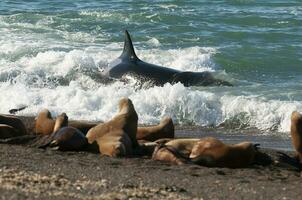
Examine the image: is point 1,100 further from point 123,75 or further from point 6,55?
point 6,55

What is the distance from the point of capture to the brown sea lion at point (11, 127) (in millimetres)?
10380

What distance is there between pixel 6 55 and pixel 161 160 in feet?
40.2

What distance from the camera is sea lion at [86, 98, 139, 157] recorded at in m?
9.30

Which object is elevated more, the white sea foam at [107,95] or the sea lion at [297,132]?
the sea lion at [297,132]

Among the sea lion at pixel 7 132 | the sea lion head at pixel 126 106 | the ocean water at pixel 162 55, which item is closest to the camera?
the sea lion head at pixel 126 106

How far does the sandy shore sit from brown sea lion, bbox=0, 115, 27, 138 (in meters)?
1.18

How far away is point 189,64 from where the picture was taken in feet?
64.1

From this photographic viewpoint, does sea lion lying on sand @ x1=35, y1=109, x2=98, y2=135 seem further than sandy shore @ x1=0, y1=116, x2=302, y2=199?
Yes

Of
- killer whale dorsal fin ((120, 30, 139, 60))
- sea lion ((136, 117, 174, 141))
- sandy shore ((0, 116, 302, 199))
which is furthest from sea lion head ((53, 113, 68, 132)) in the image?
killer whale dorsal fin ((120, 30, 139, 60))

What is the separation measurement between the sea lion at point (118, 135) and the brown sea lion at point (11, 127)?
1116 millimetres

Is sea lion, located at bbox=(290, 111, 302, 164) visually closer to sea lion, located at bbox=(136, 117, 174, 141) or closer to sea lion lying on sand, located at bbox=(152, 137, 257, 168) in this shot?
sea lion lying on sand, located at bbox=(152, 137, 257, 168)

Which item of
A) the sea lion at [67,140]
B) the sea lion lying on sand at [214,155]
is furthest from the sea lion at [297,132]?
the sea lion at [67,140]

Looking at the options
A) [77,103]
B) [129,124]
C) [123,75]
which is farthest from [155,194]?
[123,75]

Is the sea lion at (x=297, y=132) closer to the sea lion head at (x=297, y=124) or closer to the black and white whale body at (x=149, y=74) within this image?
the sea lion head at (x=297, y=124)
